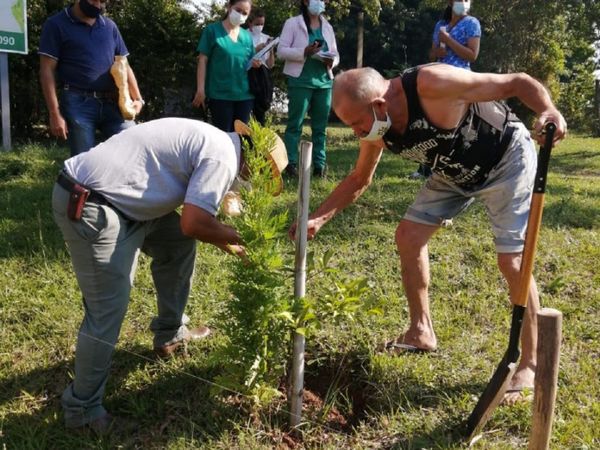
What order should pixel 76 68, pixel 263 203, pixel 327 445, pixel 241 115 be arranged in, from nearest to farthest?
pixel 263 203 < pixel 327 445 < pixel 76 68 < pixel 241 115

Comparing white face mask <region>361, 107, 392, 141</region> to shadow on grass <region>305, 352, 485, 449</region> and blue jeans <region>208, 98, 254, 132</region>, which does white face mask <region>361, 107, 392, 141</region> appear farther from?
blue jeans <region>208, 98, 254, 132</region>

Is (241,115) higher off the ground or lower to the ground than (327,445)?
higher

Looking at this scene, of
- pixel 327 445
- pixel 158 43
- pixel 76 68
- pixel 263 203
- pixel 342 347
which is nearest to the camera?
pixel 263 203

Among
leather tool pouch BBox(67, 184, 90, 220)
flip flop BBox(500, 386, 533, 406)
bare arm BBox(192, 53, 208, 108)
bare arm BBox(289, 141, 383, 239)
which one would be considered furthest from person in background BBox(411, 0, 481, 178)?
leather tool pouch BBox(67, 184, 90, 220)

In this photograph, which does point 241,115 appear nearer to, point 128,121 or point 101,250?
point 128,121

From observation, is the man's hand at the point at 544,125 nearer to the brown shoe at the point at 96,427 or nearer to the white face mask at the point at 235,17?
the brown shoe at the point at 96,427

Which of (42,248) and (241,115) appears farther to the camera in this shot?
(241,115)

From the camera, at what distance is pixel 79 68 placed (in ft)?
14.9

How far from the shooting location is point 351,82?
2.64 meters

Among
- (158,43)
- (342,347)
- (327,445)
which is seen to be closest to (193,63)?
(158,43)

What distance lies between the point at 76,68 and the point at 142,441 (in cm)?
308

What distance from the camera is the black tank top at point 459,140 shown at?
9.05ft

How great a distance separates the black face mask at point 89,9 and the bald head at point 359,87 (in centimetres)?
271

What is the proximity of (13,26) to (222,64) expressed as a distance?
4180 millimetres
